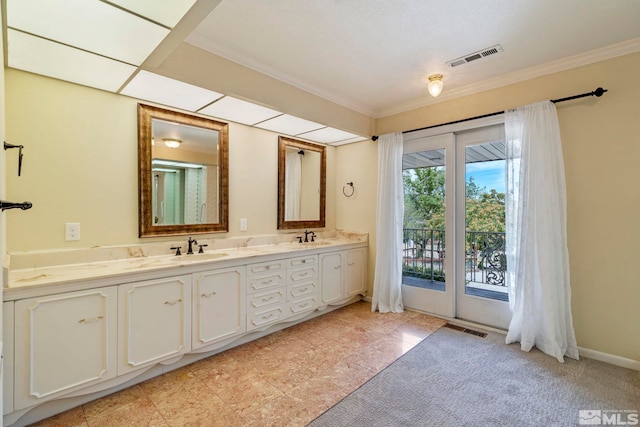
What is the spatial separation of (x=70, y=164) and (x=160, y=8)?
1.43m

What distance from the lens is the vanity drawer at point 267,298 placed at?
271 centimetres

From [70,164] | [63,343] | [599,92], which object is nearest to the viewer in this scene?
[63,343]

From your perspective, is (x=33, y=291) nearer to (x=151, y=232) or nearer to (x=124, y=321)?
(x=124, y=321)

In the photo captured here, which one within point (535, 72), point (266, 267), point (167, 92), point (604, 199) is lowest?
point (266, 267)

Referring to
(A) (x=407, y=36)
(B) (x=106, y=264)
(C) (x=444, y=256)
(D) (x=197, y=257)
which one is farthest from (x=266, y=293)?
(A) (x=407, y=36)

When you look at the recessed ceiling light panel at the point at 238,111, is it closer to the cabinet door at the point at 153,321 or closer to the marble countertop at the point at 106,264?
the marble countertop at the point at 106,264

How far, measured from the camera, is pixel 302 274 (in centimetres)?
316

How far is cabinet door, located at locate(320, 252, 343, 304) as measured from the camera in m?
3.40

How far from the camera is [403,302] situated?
146 inches

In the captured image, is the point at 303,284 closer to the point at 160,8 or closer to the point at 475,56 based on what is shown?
the point at 160,8

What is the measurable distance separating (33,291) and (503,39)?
359 cm

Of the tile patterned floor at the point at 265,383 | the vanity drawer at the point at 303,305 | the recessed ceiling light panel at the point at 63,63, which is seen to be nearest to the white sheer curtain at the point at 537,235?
the tile patterned floor at the point at 265,383

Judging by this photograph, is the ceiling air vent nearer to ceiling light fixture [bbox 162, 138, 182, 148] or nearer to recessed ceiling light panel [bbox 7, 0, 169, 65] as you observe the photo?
recessed ceiling light panel [bbox 7, 0, 169, 65]
